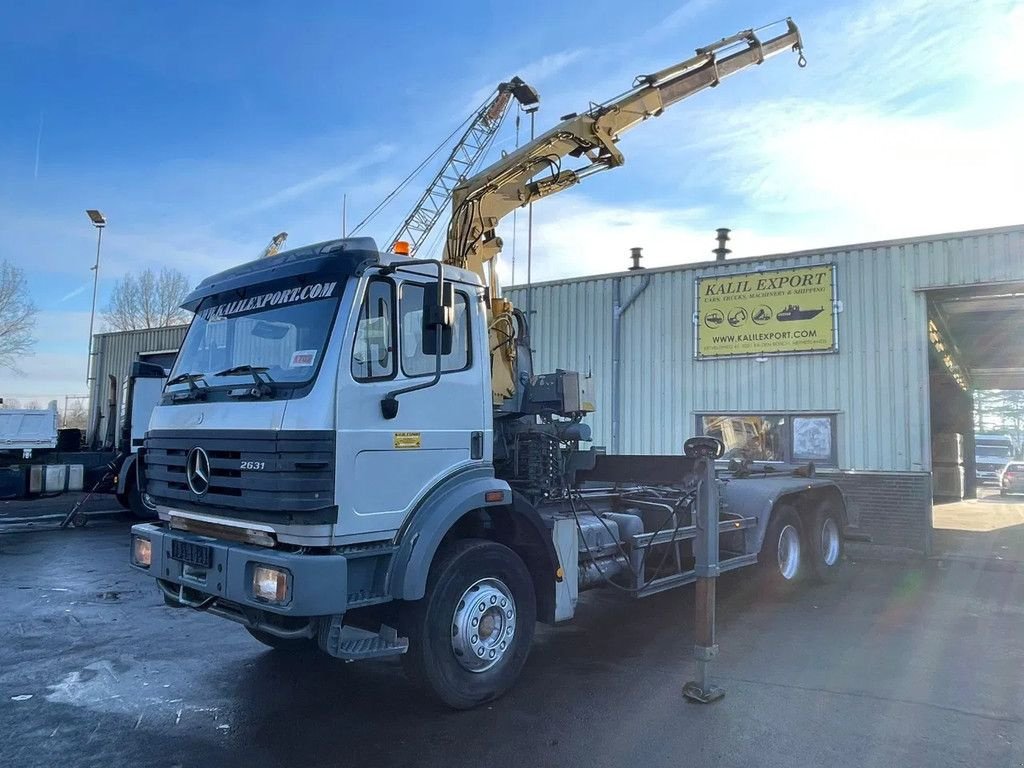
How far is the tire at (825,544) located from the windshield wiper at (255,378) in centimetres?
737

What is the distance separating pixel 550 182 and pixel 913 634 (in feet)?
20.1

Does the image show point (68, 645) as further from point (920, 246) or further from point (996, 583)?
point (920, 246)

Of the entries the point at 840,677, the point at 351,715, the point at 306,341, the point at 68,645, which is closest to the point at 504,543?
the point at 351,715

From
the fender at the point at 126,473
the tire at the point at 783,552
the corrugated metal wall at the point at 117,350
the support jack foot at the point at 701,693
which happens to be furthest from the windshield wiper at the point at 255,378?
the corrugated metal wall at the point at 117,350

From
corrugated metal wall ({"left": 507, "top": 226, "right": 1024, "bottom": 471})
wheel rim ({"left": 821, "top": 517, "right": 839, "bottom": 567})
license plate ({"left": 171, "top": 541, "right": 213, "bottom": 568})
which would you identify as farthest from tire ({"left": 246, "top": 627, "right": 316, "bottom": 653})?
corrugated metal wall ({"left": 507, "top": 226, "right": 1024, "bottom": 471})

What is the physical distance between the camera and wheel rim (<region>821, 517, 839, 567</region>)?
9.90 m

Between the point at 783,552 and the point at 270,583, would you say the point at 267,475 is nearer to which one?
the point at 270,583

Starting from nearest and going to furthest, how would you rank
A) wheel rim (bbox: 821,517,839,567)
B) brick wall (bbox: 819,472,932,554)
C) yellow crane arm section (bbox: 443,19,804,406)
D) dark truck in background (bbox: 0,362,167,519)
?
1. yellow crane arm section (bbox: 443,19,804,406)
2. wheel rim (bbox: 821,517,839,567)
3. brick wall (bbox: 819,472,932,554)
4. dark truck in background (bbox: 0,362,167,519)

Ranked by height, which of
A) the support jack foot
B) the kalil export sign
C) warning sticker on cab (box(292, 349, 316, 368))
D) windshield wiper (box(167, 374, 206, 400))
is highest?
the kalil export sign

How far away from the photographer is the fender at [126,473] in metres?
14.6

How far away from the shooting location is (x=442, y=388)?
17.4 ft

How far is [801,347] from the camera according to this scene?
13398 millimetres

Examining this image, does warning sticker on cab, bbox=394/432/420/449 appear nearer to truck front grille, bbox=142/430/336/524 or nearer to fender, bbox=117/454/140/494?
truck front grille, bbox=142/430/336/524

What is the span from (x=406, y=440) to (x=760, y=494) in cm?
506
